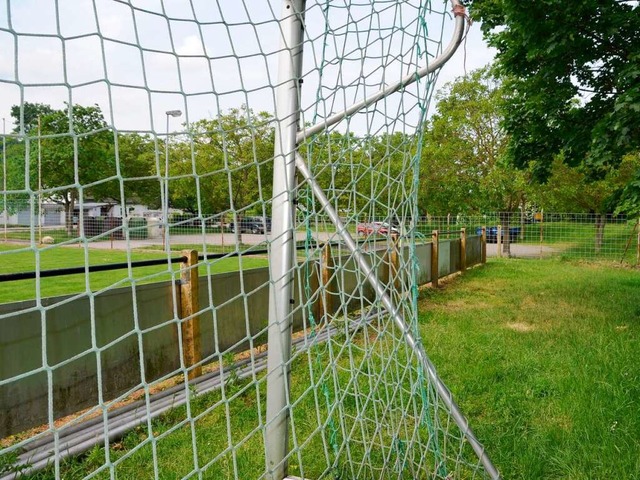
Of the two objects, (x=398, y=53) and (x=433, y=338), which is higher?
(x=398, y=53)

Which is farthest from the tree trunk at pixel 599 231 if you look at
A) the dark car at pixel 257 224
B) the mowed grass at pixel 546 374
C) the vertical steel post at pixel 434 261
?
the dark car at pixel 257 224

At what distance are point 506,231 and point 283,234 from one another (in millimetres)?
13689

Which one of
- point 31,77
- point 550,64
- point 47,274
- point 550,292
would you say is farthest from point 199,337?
point 550,292

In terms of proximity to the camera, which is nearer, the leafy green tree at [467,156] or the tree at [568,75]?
the tree at [568,75]

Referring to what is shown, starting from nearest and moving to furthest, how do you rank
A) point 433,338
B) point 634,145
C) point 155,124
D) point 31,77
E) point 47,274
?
point 31,77 → point 155,124 → point 47,274 → point 634,145 → point 433,338

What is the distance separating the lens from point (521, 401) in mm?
3100

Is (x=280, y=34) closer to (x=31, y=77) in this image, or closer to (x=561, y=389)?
(x=31, y=77)

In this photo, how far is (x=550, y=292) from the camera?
744cm

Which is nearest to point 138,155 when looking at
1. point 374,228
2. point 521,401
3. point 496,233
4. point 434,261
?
point 374,228

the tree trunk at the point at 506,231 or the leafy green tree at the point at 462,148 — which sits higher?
the leafy green tree at the point at 462,148

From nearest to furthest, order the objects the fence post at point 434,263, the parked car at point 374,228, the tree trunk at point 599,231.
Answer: the parked car at point 374,228 < the fence post at point 434,263 < the tree trunk at point 599,231

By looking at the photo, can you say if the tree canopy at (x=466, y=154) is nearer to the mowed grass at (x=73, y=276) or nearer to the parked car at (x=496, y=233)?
the parked car at (x=496, y=233)

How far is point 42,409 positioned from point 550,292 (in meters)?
6.72

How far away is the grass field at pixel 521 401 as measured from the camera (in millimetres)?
2324
